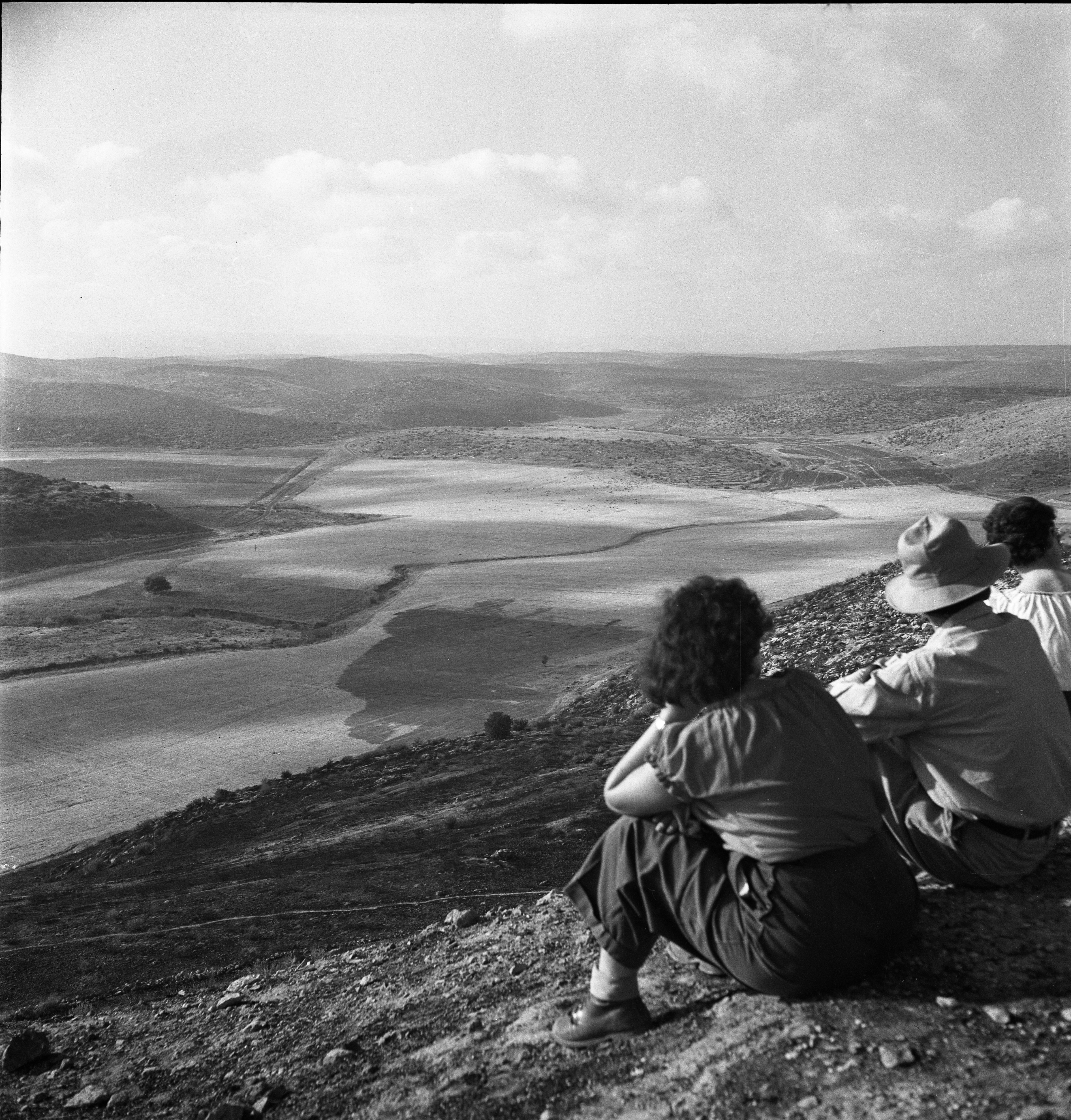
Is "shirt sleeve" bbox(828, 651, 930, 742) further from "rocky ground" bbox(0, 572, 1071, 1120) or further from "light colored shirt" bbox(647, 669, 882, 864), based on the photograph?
"rocky ground" bbox(0, 572, 1071, 1120)

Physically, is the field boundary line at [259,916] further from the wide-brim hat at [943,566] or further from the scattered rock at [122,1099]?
the wide-brim hat at [943,566]

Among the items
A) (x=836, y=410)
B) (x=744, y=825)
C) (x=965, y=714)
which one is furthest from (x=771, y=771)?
(x=836, y=410)

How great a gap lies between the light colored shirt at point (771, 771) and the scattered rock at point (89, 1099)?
3035 millimetres

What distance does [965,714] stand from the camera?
3.96 metres

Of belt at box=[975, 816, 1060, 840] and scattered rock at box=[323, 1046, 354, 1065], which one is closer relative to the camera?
belt at box=[975, 816, 1060, 840]

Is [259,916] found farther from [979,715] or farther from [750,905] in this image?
[979,715]

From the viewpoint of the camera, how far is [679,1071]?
3.64 meters

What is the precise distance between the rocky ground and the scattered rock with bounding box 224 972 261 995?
0.13 feet

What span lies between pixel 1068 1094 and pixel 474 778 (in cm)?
1092

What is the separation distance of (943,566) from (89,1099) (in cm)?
416

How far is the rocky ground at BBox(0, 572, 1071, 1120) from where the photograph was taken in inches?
138

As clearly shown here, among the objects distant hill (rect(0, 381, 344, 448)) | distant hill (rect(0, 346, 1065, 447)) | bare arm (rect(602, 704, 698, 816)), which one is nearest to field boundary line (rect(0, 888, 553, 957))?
bare arm (rect(602, 704, 698, 816))

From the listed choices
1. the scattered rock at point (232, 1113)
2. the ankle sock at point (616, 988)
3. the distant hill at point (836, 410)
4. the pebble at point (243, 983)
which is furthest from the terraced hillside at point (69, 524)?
the distant hill at point (836, 410)

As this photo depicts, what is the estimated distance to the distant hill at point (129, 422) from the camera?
9712 centimetres
